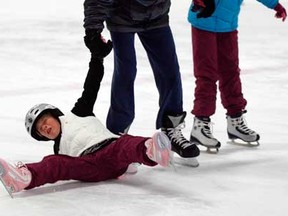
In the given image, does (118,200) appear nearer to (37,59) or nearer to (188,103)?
(188,103)

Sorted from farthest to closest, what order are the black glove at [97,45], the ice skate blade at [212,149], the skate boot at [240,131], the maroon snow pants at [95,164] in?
the skate boot at [240,131], the ice skate blade at [212,149], the black glove at [97,45], the maroon snow pants at [95,164]

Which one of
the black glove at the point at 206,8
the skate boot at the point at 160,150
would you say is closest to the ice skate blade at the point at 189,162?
the skate boot at the point at 160,150

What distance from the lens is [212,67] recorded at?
2.84 m

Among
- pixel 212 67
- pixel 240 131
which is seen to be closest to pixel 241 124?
pixel 240 131

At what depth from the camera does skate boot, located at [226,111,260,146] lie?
115 inches

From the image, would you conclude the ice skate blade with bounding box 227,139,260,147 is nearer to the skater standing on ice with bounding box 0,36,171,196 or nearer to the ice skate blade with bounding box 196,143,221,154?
the ice skate blade with bounding box 196,143,221,154

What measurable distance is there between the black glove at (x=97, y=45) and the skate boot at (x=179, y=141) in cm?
44

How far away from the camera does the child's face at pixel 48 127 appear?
2.44 m

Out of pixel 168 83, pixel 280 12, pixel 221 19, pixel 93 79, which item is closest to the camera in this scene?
pixel 93 79

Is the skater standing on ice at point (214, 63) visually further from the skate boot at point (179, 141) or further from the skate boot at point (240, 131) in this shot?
the skate boot at point (179, 141)

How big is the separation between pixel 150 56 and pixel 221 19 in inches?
13.2

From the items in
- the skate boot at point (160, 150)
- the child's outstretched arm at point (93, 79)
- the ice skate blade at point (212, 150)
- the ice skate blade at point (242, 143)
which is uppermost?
the child's outstretched arm at point (93, 79)

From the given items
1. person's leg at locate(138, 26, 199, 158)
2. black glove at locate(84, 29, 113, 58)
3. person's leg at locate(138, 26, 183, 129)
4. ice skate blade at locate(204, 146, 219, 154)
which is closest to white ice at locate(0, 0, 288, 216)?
ice skate blade at locate(204, 146, 219, 154)

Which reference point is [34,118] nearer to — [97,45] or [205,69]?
[97,45]
